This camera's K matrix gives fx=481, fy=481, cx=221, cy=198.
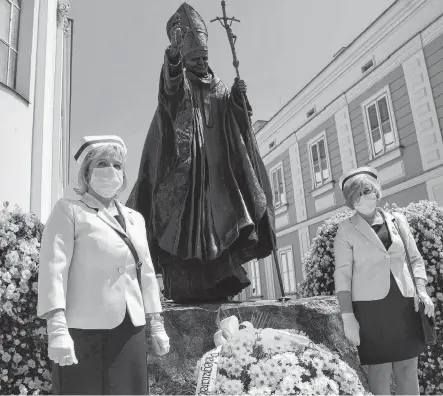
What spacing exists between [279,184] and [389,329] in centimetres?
1658

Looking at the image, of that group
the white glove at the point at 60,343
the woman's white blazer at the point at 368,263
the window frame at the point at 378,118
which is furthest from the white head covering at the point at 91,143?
the window frame at the point at 378,118

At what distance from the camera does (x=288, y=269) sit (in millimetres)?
17938

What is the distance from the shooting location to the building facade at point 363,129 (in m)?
11.9

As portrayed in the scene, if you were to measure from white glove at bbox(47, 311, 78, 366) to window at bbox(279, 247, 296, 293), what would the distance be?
52.1ft

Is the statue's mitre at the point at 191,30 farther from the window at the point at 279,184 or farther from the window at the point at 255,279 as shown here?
the window at the point at 255,279

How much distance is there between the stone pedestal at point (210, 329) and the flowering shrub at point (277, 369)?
29cm

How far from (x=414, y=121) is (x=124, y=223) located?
11.4 meters

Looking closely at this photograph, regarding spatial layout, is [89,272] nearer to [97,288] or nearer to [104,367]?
[97,288]

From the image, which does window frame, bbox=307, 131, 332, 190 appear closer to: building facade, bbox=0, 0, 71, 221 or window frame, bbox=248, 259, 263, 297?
window frame, bbox=248, 259, 263, 297

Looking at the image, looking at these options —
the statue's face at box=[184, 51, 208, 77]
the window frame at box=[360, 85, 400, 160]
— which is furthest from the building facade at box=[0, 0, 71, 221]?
the window frame at box=[360, 85, 400, 160]

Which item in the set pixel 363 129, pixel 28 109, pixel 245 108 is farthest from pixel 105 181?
pixel 363 129

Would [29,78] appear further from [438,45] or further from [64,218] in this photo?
[438,45]

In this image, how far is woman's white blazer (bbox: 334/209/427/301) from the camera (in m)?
3.13

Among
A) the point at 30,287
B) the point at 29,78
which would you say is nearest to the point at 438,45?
the point at 29,78
